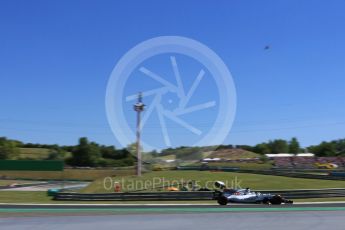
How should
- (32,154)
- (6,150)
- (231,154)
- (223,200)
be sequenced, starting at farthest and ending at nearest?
→ 1. (231,154)
2. (32,154)
3. (6,150)
4. (223,200)

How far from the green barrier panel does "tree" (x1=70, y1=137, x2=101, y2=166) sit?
1936 inches

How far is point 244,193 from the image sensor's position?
86.3 ft

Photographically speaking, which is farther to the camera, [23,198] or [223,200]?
[23,198]

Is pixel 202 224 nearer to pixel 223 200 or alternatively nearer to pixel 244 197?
pixel 223 200

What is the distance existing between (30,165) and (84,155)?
5037cm

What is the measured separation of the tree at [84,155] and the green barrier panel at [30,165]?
49182 mm

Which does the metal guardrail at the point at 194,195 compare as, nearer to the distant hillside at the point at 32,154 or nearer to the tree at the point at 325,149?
the distant hillside at the point at 32,154

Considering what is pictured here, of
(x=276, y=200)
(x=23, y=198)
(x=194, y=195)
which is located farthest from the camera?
(x=23, y=198)

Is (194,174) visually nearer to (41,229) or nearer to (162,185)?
(162,185)

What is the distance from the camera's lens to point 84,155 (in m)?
142

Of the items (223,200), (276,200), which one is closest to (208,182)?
(223,200)

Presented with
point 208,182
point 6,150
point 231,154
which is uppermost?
point 231,154

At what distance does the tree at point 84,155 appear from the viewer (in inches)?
5546

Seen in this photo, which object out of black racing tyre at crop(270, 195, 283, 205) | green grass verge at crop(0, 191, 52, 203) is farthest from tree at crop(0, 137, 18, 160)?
black racing tyre at crop(270, 195, 283, 205)
